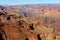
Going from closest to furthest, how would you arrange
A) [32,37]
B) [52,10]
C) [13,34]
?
[13,34], [32,37], [52,10]

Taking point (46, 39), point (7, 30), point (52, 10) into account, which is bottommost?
point (52, 10)

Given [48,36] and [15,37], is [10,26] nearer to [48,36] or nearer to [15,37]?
[15,37]

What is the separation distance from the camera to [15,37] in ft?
52.9

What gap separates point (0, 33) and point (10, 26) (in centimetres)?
213

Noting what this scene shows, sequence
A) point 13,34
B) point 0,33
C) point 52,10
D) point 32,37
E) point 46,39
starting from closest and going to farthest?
point 0,33
point 13,34
point 32,37
point 46,39
point 52,10

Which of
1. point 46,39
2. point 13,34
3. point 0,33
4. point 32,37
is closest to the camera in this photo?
point 0,33

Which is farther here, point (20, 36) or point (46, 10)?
point (46, 10)

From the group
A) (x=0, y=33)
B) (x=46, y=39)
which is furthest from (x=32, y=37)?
(x=46, y=39)

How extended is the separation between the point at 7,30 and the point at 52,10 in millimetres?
102316

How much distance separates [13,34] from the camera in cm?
1623

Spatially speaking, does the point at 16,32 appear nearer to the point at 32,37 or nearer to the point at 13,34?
the point at 13,34

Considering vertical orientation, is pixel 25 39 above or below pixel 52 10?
above

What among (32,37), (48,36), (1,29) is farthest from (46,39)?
(1,29)

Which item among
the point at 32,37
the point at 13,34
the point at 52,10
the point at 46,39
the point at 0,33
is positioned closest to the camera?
the point at 0,33
